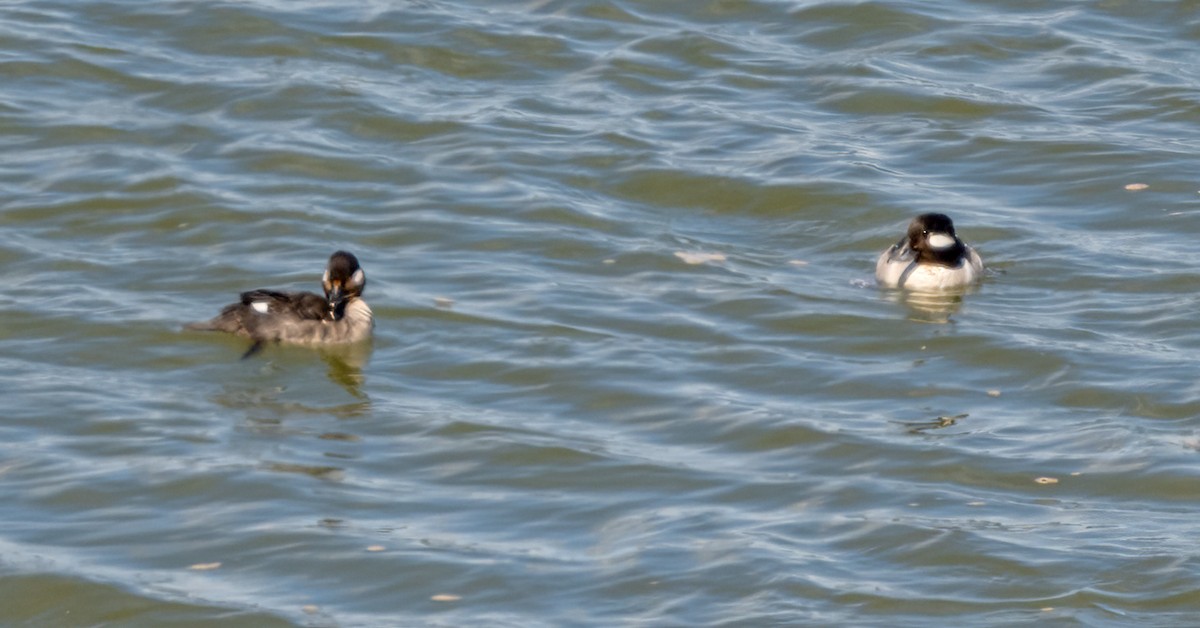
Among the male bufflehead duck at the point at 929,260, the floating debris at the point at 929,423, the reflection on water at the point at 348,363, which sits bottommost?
the floating debris at the point at 929,423

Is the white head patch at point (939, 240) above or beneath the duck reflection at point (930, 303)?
above

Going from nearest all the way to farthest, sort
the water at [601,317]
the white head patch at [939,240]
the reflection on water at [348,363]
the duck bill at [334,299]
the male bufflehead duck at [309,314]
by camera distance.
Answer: the water at [601,317] → the reflection on water at [348,363] → the male bufflehead duck at [309,314] → the duck bill at [334,299] → the white head patch at [939,240]

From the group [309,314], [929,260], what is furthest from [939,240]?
[309,314]

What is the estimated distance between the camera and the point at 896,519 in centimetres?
1038

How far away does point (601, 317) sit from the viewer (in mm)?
14188

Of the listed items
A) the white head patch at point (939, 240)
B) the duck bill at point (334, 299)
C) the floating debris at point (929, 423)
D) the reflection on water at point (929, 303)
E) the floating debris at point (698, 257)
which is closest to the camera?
the floating debris at point (929, 423)

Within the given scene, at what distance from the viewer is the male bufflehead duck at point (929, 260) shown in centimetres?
1473

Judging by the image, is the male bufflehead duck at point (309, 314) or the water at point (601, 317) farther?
the male bufflehead duck at point (309, 314)

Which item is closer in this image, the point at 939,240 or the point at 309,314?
the point at 309,314

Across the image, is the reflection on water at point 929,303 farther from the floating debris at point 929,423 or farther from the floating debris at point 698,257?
the floating debris at point 929,423

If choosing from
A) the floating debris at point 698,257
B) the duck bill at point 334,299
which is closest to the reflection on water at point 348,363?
the duck bill at point 334,299

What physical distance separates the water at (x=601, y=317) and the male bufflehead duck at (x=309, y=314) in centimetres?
17

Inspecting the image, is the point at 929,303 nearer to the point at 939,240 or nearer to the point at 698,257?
the point at 939,240

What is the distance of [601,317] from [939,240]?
2.46 metres
